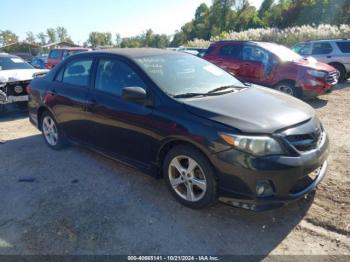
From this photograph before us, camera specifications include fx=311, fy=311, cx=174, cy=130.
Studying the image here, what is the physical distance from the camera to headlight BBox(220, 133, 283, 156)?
2.80 m

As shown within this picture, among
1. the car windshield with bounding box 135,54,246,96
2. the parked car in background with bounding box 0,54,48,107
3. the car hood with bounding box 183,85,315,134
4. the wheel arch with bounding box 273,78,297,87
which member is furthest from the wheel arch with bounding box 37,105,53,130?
the wheel arch with bounding box 273,78,297,87

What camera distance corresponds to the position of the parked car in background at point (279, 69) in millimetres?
8039

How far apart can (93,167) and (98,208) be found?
114 centimetres

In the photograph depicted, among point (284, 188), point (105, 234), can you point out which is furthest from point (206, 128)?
point (105, 234)

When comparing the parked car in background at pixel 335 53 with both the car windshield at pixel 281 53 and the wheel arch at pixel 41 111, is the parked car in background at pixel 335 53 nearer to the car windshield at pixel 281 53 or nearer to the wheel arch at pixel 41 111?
the car windshield at pixel 281 53

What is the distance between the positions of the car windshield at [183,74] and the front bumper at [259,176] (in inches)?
41.3

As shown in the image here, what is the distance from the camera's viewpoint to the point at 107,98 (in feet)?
12.9

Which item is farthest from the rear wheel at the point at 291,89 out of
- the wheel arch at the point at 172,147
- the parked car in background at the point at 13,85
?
the parked car in background at the point at 13,85

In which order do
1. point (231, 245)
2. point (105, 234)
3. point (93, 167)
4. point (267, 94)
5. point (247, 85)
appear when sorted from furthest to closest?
point (93, 167), point (247, 85), point (267, 94), point (105, 234), point (231, 245)

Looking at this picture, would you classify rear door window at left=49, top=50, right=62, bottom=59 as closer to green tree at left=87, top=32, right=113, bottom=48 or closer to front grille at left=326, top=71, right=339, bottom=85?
front grille at left=326, top=71, right=339, bottom=85

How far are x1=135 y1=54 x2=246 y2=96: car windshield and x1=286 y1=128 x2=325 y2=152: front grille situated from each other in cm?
118

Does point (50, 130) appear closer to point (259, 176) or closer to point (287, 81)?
point (259, 176)

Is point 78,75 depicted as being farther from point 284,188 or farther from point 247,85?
point 284,188

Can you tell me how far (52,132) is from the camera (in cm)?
527
